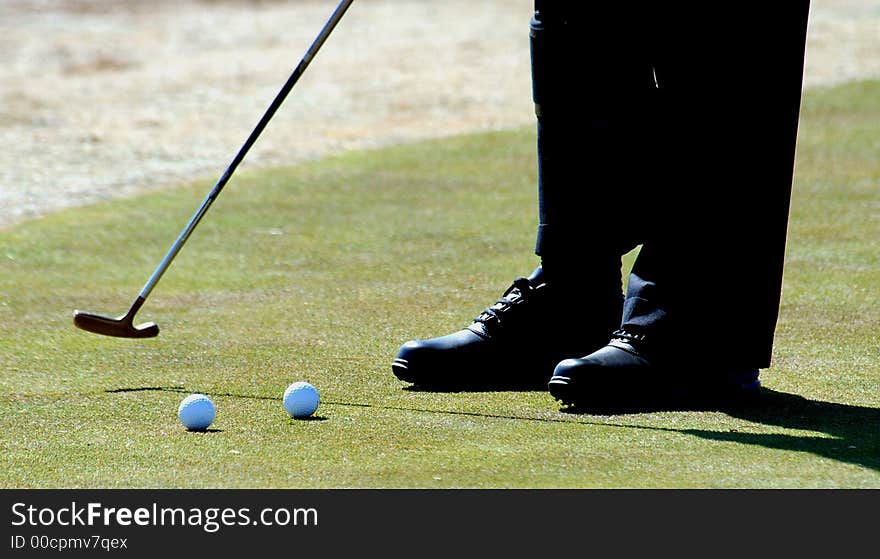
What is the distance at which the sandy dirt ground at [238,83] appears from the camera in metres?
10.2

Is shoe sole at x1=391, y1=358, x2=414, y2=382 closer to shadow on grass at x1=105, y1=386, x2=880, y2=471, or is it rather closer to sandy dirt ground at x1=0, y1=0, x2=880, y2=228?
shadow on grass at x1=105, y1=386, x2=880, y2=471

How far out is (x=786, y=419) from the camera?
13.0 ft

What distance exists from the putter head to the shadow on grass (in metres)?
0.46

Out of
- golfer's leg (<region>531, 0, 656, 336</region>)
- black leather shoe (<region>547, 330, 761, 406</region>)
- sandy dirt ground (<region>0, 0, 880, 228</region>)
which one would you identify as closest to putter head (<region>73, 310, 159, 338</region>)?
golfer's leg (<region>531, 0, 656, 336</region>)

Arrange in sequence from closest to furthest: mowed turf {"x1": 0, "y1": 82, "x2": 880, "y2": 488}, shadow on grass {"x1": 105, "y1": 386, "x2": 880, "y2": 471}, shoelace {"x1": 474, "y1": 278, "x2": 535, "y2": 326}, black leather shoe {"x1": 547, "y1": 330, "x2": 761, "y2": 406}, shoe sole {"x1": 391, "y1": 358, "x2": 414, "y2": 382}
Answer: mowed turf {"x1": 0, "y1": 82, "x2": 880, "y2": 488} < shadow on grass {"x1": 105, "y1": 386, "x2": 880, "y2": 471} < black leather shoe {"x1": 547, "y1": 330, "x2": 761, "y2": 406} < shoe sole {"x1": 391, "y1": 358, "x2": 414, "y2": 382} < shoelace {"x1": 474, "y1": 278, "x2": 535, "y2": 326}

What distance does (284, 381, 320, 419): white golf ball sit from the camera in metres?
3.99

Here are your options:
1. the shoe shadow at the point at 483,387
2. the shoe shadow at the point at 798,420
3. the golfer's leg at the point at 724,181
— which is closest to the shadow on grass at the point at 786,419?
the shoe shadow at the point at 798,420

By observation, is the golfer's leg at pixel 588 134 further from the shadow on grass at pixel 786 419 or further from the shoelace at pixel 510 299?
the shadow on grass at pixel 786 419

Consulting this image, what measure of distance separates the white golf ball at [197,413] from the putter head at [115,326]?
101cm

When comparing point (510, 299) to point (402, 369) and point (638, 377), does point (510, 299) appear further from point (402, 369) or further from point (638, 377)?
point (638, 377)

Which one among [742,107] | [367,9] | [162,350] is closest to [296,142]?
[162,350]

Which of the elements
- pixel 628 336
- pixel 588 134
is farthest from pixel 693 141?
pixel 628 336

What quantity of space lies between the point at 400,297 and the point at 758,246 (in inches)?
77.8

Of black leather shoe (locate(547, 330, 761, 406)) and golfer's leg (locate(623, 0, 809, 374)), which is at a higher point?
golfer's leg (locate(623, 0, 809, 374))
